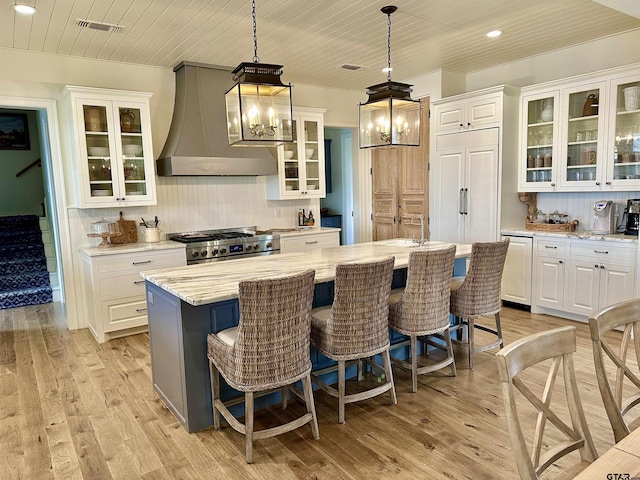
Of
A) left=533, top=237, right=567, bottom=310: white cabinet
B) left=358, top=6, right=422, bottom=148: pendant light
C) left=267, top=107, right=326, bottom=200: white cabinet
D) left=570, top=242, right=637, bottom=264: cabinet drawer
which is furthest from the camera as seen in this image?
left=267, top=107, right=326, bottom=200: white cabinet

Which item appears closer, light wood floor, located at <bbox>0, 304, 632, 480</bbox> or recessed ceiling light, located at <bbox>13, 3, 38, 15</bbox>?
light wood floor, located at <bbox>0, 304, 632, 480</bbox>

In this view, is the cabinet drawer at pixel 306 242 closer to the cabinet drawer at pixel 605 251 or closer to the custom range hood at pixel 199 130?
the custom range hood at pixel 199 130

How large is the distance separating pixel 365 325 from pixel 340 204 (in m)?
5.46

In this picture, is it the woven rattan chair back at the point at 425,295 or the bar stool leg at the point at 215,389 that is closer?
the bar stool leg at the point at 215,389

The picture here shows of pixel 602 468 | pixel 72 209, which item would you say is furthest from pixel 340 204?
pixel 602 468

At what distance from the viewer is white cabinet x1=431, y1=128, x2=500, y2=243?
495 centimetres

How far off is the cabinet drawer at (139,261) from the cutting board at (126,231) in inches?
21.3

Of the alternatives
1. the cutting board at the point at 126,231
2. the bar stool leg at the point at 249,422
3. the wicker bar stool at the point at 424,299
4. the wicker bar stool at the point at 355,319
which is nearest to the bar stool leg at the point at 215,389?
the bar stool leg at the point at 249,422

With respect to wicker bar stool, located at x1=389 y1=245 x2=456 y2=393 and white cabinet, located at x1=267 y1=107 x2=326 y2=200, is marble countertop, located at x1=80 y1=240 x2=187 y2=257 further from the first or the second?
wicker bar stool, located at x1=389 y1=245 x2=456 y2=393

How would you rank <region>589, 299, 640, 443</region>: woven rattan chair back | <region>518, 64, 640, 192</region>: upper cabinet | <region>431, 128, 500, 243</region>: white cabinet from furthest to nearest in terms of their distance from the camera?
<region>431, 128, 500, 243</region>: white cabinet → <region>518, 64, 640, 192</region>: upper cabinet → <region>589, 299, 640, 443</region>: woven rattan chair back

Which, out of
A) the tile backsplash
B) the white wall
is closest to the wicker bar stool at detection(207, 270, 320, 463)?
the white wall

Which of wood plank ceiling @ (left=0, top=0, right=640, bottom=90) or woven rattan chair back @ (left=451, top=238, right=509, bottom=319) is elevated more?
wood plank ceiling @ (left=0, top=0, right=640, bottom=90)

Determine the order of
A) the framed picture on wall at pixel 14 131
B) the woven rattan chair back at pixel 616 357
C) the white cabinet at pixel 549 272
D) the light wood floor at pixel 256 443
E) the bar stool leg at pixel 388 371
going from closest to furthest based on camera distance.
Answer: the woven rattan chair back at pixel 616 357 < the light wood floor at pixel 256 443 < the bar stool leg at pixel 388 371 < the white cabinet at pixel 549 272 < the framed picture on wall at pixel 14 131

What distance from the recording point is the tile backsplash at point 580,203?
4.46 m
